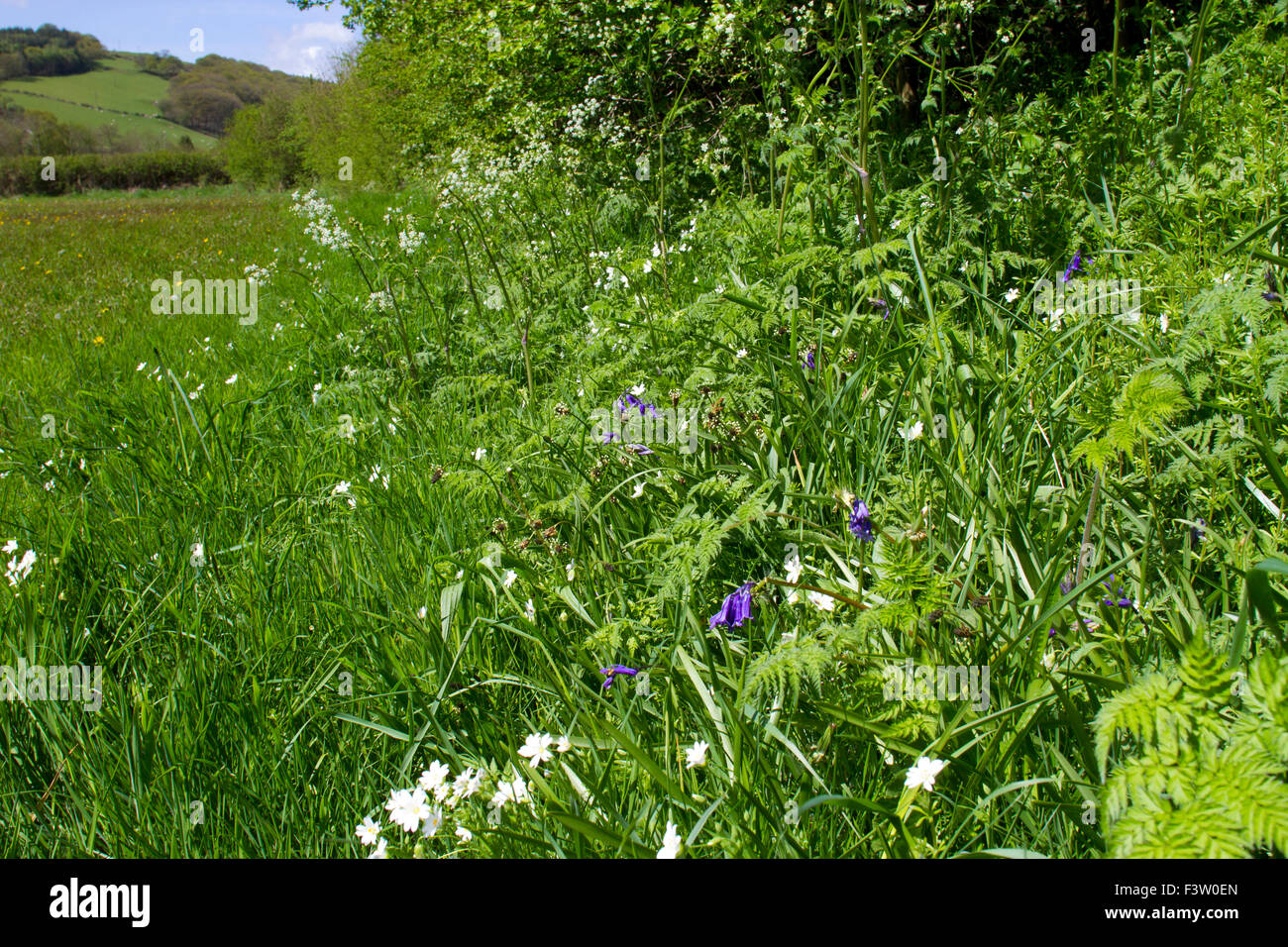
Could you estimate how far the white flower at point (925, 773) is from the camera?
3.83 ft

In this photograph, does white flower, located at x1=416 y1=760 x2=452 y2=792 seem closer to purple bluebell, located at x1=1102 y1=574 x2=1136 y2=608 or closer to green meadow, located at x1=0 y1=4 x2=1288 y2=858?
green meadow, located at x1=0 y1=4 x2=1288 y2=858

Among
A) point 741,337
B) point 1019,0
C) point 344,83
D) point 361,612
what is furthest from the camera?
point 344,83

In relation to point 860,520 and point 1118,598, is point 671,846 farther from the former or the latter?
point 1118,598

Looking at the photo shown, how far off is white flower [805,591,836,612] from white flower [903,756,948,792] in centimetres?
39

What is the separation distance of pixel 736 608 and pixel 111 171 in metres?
57.2

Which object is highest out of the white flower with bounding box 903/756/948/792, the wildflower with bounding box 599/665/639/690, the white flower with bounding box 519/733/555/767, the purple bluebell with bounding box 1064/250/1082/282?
the purple bluebell with bounding box 1064/250/1082/282

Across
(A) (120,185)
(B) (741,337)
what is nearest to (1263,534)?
(B) (741,337)

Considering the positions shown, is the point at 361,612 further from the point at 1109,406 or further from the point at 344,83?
the point at 344,83

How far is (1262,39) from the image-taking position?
2918mm

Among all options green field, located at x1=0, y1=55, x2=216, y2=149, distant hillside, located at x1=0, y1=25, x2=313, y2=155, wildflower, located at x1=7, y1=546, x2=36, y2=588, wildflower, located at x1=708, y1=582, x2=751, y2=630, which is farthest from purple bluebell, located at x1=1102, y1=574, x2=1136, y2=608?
green field, located at x1=0, y1=55, x2=216, y2=149

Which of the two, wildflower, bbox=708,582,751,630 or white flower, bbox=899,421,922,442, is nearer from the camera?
wildflower, bbox=708,582,751,630

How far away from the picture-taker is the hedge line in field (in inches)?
1638

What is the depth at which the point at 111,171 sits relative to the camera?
45656mm

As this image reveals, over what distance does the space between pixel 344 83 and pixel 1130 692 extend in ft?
87.2
